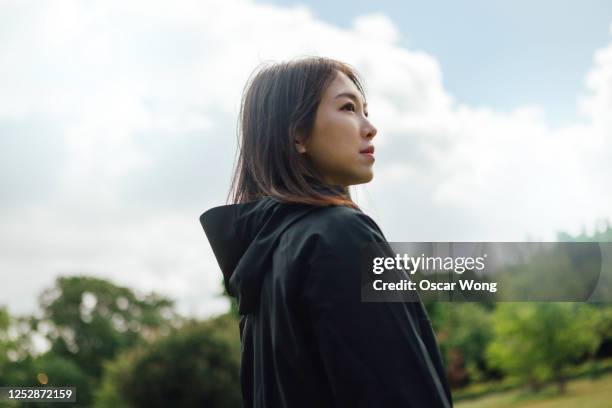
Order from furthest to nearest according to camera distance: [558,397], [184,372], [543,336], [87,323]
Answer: [87,323] → [558,397] → [543,336] → [184,372]

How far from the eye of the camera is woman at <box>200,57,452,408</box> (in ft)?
4.26

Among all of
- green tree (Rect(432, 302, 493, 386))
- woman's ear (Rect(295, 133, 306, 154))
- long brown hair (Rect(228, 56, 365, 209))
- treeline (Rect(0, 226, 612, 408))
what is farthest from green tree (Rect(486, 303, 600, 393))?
woman's ear (Rect(295, 133, 306, 154))

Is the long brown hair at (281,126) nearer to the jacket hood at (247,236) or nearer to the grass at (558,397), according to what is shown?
the jacket hood at (247,236)

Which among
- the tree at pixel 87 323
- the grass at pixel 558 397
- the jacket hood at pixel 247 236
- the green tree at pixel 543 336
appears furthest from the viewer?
the tree at pixel 87 323

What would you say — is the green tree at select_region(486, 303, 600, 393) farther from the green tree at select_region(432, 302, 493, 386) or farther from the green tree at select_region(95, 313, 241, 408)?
the green tree at select_region(95, 313, 241, 408)

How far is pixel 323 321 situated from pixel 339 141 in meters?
0.59

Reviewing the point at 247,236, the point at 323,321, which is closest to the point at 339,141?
the point at 247,236

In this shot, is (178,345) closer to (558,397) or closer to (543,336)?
(543,336)

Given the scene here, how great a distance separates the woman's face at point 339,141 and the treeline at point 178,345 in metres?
18.8

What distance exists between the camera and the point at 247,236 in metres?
1.72

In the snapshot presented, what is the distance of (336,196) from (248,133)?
0.43m

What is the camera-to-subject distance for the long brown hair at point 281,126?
1703 mm

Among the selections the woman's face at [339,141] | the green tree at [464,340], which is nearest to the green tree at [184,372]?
the woman's face at [339,141]

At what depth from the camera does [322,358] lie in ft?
4.43
